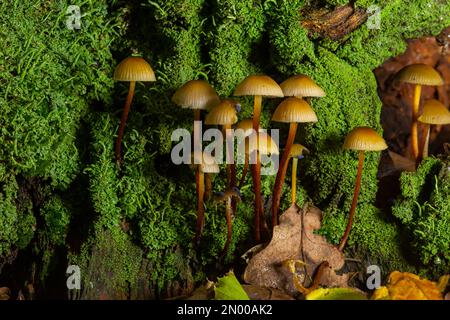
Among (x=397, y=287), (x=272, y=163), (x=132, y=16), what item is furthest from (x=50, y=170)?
(x=397, y=287)

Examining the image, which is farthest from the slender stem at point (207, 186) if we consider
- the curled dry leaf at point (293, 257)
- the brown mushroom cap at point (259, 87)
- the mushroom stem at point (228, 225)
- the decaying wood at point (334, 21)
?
the decaying wood at point (334, 21)

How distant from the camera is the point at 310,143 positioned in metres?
3.16

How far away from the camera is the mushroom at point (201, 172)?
9.18 ft

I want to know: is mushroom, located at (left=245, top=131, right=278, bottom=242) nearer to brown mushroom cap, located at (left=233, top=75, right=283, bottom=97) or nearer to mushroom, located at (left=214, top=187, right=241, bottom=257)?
mushroom, located at (left=214, top=187, right=241, bottom=257)

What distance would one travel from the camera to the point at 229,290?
106 inches

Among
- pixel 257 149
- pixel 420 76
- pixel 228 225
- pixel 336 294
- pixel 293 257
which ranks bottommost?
pixel 336 294

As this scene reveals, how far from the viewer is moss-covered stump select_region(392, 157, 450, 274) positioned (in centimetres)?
301

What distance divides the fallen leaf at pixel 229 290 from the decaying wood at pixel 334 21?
4.73 feet

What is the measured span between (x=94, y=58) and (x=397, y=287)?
6.88 feet

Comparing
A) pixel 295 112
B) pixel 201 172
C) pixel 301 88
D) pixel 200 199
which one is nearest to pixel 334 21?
pixel 301 88

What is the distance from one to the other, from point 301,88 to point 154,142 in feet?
2.95

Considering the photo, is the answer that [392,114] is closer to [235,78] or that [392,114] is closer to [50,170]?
[235,78]

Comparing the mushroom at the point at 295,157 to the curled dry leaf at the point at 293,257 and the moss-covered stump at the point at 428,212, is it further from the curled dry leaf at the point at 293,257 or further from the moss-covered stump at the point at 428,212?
the moss-covered stump at the point at 428,212

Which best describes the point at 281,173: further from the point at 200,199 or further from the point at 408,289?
the point at 408,289
